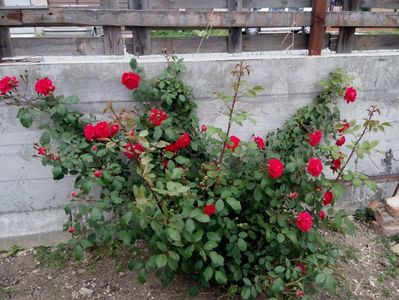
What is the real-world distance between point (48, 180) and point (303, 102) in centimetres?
204

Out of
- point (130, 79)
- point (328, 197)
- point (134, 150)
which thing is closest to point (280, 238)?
point (328, 197)

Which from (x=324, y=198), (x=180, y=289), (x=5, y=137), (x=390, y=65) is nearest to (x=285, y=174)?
(x=324, y=198)

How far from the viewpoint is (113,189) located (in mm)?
2211

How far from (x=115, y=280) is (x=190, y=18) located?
1.89 metres

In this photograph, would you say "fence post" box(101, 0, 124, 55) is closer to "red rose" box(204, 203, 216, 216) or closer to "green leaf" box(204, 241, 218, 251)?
"red rose" box(204, 203, 216, 216)

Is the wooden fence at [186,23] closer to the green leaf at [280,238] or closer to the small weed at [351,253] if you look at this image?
the green leaf at [280,238]

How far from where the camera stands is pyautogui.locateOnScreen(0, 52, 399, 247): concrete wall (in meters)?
2.43

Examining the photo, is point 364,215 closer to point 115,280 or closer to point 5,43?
point 115,280

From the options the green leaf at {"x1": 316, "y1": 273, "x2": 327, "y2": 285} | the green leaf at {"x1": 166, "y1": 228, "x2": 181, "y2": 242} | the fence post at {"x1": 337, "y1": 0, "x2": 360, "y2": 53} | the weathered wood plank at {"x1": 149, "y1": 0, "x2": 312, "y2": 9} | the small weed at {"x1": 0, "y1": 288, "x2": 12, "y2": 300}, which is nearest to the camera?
the green leaf at {"x1": 166, "y1": 228, "x2": 181, "y2": 242}

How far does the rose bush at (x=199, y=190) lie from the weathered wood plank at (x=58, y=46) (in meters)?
0.27

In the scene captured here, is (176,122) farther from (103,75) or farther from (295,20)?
(295,20)

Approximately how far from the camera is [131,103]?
2.54 metres

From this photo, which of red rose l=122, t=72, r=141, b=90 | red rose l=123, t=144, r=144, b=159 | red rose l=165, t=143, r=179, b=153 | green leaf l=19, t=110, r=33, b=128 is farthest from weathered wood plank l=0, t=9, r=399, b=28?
red rose l=123, t=144, r=144, b=159

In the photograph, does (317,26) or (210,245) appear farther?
(317,26)
